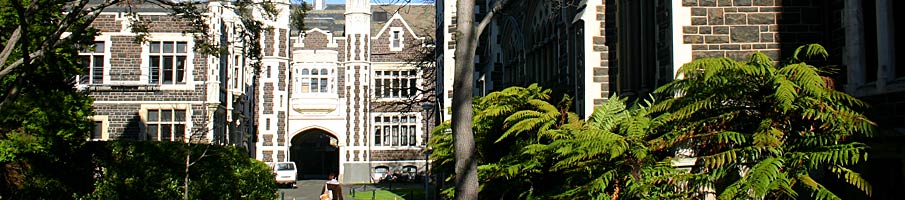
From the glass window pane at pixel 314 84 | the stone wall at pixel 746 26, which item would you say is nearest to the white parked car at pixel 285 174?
the glass window pane at pixel 314 84

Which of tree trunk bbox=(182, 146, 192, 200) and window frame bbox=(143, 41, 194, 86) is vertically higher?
window frame bbox=(143, 41, 194, 86)

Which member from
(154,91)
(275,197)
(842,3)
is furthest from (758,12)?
(154,91)

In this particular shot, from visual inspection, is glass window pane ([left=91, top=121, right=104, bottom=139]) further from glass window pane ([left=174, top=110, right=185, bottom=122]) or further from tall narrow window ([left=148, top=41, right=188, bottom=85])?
glass window pane ([left=174, top=110, right=185, bottom=122])

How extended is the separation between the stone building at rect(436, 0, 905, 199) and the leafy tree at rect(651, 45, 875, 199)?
65 centimetres

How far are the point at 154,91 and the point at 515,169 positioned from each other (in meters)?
24.6

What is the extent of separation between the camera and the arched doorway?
6425 cm

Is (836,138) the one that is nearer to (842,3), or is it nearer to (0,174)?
(842,3)

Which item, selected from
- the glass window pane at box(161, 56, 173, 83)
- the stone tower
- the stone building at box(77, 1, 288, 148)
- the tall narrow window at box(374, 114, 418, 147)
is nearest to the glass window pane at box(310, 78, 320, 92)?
the stone tower

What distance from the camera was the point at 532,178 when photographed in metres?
12.9

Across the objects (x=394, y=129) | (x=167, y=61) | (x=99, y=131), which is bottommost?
(x=394, y=129)

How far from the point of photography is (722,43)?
39.1ft

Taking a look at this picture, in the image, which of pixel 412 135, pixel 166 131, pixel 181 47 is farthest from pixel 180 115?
pixel 412 135

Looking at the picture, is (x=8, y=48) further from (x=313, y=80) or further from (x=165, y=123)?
(x=313, y=80)

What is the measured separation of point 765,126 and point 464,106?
9.81 feet
